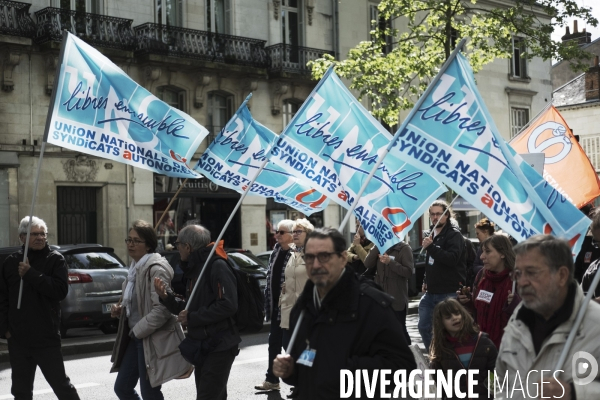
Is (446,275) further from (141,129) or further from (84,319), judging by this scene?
(84,319)

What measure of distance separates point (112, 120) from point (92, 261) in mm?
6348

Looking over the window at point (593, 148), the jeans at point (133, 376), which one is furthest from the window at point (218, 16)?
the window at point (593, 148)

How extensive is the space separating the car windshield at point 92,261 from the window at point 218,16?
1483 cm

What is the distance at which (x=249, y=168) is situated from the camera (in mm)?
10602

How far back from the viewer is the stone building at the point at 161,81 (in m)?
23.6

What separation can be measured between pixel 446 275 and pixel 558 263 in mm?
5986

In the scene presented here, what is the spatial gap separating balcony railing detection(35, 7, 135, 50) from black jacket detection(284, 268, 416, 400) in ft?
68.3

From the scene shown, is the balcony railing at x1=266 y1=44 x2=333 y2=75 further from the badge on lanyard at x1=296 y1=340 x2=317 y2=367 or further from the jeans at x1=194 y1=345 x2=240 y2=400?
the badge on lanyard at x1=296 y1=340 x2=317 y2=367

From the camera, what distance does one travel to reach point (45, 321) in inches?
283

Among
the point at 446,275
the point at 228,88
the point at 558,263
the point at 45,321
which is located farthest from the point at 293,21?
the point at 558,263

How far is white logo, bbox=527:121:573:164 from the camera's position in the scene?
11.0 meters

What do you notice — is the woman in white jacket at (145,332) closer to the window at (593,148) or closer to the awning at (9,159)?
the awning at (9,159)

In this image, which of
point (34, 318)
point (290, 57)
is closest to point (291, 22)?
point (290, 57)

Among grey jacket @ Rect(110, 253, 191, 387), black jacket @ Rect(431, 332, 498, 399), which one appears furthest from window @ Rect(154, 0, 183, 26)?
black jacket @ Rect(431, 332, 498, 399)
